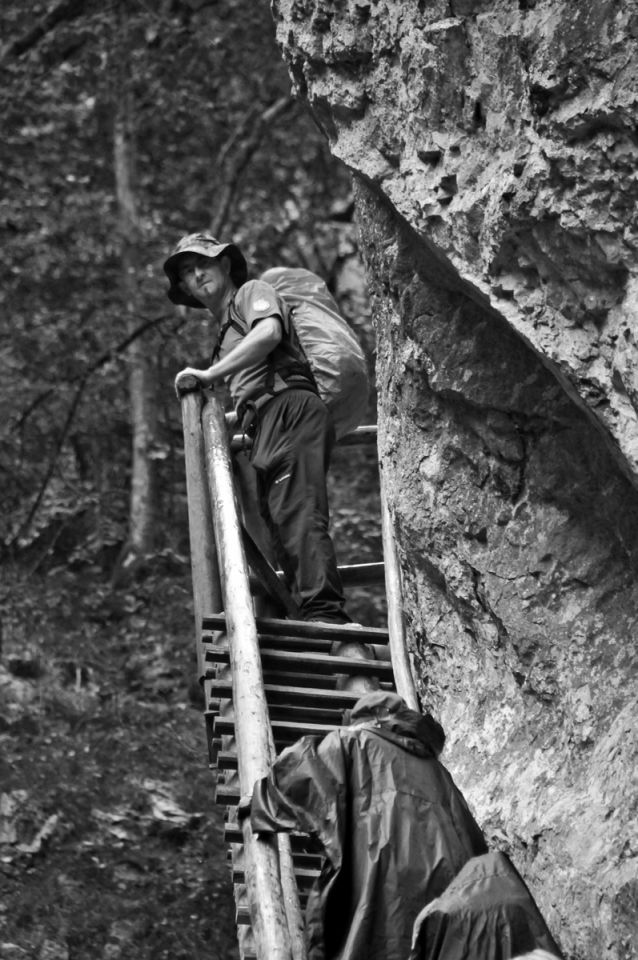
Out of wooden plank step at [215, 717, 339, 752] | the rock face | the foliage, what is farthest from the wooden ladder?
the foliage

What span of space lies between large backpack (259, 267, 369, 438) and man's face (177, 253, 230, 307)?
0.90 ft

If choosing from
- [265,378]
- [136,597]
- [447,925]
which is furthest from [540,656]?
[136,597]

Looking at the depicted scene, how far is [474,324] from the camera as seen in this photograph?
453 cm

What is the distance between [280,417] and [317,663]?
1.21 metres

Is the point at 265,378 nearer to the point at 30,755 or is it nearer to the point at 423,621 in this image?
the point at 423,621

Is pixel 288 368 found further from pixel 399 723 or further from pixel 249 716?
pixel 399 723

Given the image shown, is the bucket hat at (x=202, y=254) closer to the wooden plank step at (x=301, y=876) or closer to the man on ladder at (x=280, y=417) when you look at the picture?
the man on ladder at (x=280, y=417)

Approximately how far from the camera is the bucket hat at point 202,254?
267 inches

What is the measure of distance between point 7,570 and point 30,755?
2.58m

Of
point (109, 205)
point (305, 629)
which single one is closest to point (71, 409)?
point (109, 205)

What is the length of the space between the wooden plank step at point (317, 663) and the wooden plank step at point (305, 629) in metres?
0.11

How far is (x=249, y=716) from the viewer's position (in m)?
4.82

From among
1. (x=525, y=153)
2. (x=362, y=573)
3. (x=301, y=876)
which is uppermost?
(x=525, y=153)

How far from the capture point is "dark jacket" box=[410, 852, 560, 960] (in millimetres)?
3385
